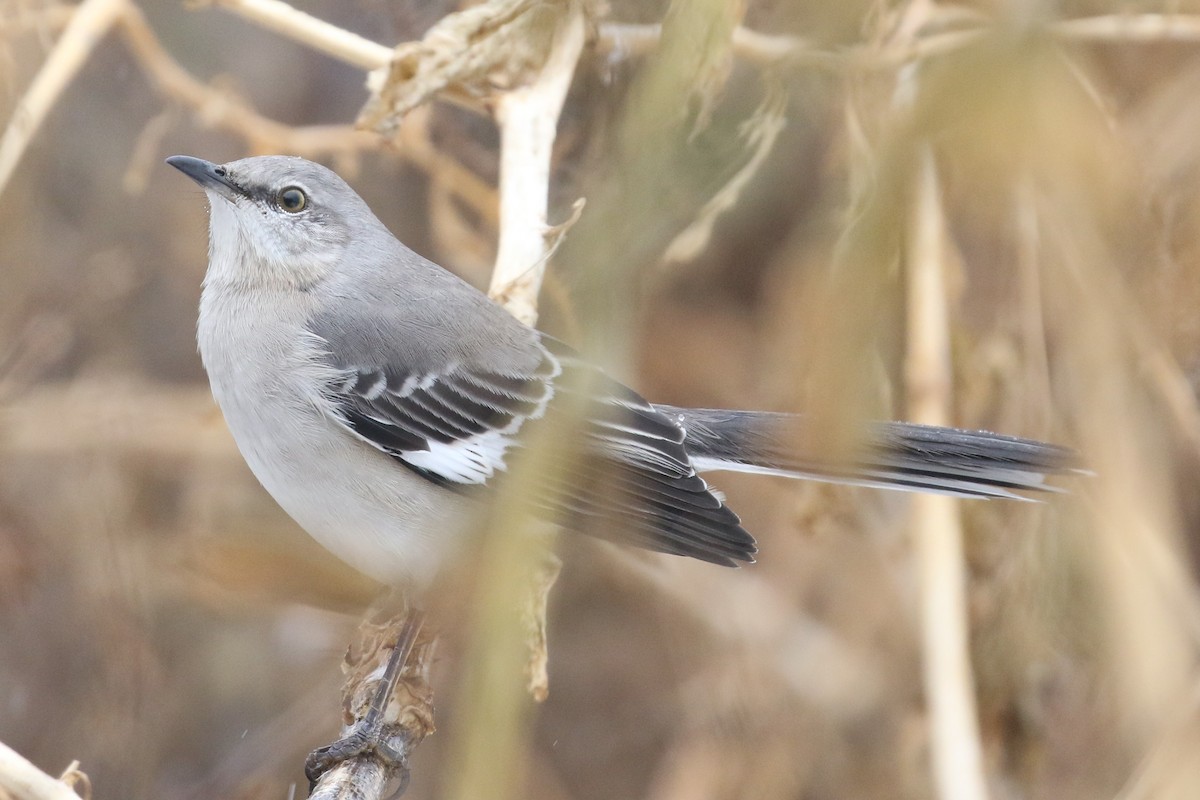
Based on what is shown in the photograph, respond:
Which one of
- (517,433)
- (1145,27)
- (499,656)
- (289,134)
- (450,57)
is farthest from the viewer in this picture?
(289,134)

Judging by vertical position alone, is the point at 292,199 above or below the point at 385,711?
above

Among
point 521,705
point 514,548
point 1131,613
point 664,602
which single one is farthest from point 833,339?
point 664,602

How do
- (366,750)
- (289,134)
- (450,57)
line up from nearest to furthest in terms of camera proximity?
(366,750) → (450,57) → (289,134)

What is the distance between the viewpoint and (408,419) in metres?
2.65

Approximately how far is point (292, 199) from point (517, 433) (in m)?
0.90

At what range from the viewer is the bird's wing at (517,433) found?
2.41 m

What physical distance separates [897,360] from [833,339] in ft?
5.65

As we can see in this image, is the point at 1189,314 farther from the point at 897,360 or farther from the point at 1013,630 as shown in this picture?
the point at 1013,630

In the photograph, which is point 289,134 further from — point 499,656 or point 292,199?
point 499,656

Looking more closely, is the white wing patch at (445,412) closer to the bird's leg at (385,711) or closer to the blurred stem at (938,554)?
the bird's leg at (385,711)

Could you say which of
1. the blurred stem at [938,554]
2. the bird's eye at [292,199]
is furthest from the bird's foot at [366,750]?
the bird's eye at [292,199]

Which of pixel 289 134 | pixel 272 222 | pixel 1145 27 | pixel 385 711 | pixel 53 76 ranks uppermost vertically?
pixel 1145 27

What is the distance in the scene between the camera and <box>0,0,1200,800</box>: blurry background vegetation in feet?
8.20

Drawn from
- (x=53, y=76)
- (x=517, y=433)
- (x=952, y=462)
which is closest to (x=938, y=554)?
(x=952, y=462)
